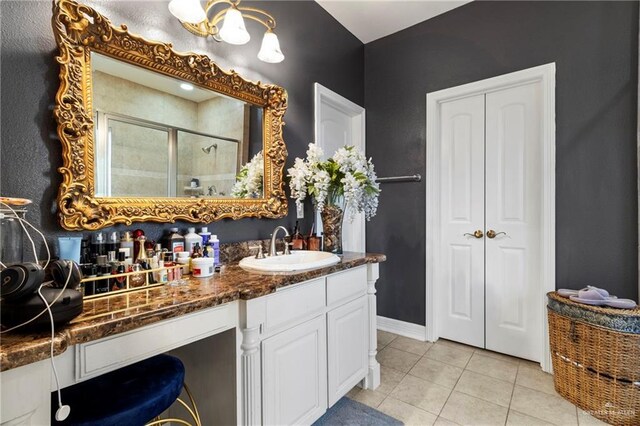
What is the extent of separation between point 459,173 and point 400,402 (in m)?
1.84

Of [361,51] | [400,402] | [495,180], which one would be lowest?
[400,402]

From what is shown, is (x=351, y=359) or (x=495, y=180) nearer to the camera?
(x=351, y=359)

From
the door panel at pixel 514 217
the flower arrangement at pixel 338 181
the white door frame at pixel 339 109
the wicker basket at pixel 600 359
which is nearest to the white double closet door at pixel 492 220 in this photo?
the door panel at pixel 514 217

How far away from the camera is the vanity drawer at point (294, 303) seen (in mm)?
1308

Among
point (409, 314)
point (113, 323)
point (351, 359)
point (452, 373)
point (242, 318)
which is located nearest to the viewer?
point (113, 323)

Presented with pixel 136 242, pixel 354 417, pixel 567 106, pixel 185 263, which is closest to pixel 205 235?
pixel 185 263

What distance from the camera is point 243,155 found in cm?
190

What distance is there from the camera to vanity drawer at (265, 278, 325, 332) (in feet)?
4.29

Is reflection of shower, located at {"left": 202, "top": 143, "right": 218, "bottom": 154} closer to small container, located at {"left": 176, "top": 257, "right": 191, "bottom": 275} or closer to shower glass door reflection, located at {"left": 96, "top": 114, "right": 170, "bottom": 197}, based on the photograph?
shower glass door reflection, located at {"left": 96, "top": 114, "right": 170, "bottom": 197}

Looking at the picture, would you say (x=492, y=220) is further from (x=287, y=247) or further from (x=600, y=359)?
(x=287, y=247)

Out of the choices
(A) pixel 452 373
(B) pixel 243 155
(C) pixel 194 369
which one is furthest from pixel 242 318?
(A) pixel 452 373

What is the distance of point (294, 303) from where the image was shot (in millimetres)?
1416

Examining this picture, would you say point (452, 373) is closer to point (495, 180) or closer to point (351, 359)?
point (351, 359)

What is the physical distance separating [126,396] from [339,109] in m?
2.58
